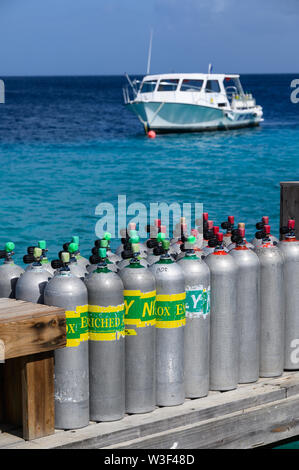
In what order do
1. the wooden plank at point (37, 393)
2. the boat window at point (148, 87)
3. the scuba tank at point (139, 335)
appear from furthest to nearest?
the boat window at point (148, 87) < the scuba tank at point (139, 335) < the wooden plank at point (37, 393)

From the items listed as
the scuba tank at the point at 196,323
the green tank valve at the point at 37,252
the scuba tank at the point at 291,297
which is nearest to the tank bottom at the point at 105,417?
the scuba tank at the point at 196,323

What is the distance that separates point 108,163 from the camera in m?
38.6

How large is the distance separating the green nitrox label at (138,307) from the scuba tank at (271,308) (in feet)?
2.92

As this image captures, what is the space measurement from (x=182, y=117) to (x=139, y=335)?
47300 millimetres

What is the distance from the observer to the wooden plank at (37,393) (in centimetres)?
393

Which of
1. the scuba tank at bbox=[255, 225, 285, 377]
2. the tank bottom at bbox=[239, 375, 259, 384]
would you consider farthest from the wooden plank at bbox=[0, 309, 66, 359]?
the scuba tank at bbox=[255, 225, 285, 377]

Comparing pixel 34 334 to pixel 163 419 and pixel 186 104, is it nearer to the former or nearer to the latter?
pixel 163 419

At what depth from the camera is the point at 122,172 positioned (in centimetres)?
3528

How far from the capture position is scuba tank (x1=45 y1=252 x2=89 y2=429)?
13.1 ft

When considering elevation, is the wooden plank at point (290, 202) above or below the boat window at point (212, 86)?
below

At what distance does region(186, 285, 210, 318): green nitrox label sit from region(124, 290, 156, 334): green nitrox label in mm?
283

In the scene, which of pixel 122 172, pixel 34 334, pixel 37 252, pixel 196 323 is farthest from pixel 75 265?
pixel 122 172

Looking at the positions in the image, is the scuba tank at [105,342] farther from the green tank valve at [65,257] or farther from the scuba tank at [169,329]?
the scuba tank at [169,329]
